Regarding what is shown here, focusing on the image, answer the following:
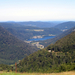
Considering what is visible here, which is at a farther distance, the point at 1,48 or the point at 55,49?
the point at 1,48

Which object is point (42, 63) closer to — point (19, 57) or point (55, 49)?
point (55, 49)

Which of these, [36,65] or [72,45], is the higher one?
[72,45]

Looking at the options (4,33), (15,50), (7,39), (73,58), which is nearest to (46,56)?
(73,58)

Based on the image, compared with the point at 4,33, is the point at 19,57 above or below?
below

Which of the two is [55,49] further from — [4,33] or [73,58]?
[4,33]

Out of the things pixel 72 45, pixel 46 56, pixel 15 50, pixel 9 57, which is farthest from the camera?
pixel 15 50

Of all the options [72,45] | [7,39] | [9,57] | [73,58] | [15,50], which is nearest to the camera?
[73,58]

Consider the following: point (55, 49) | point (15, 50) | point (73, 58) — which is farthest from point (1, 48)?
point (73, 58)

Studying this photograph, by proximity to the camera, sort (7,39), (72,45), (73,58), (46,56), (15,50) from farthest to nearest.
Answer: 1. (7,39)
2. (15,50)
3. (72,45)
4. (46,56)
5. (73,58)

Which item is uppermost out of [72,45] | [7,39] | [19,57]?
[72,45]
